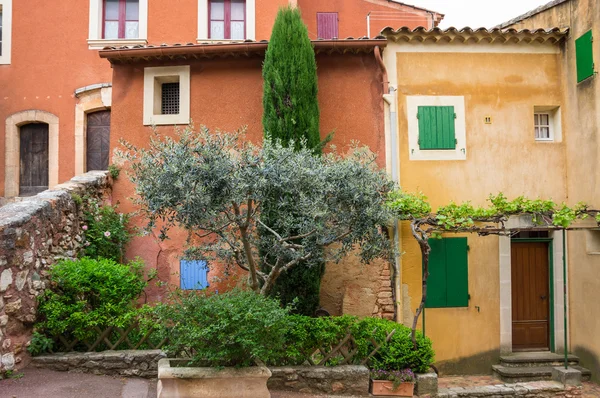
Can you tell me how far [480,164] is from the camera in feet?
32.9

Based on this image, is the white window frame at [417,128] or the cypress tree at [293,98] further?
the white window frame at [417,128]

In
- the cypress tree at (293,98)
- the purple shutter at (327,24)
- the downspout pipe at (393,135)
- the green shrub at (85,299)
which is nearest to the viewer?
the green shrub at (85,299)

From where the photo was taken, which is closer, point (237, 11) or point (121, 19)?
point (121, 19)

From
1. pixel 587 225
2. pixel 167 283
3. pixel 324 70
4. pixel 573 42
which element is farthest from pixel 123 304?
pixel 573 42

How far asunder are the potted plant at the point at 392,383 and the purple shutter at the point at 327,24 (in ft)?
35.6

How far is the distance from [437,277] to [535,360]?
233 centimetres

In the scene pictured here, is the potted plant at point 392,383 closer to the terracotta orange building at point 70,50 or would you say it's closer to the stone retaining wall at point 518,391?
the stone retaining wall at point 518,391

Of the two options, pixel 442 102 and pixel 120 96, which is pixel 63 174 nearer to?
pixel 120 96

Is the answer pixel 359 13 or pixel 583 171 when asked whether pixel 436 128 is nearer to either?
pixel 583 171

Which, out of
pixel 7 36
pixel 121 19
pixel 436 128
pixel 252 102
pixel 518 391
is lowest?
pixel 518 391

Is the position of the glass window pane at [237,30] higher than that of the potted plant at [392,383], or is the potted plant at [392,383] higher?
the glass window pane at [237,30]

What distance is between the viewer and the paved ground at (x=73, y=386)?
6297mm

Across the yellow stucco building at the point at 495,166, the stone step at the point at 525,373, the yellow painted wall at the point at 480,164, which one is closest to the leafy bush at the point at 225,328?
the yellow stucco building at the point at 495,166

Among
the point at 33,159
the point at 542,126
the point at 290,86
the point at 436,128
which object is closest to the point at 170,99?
the point at 290,86
